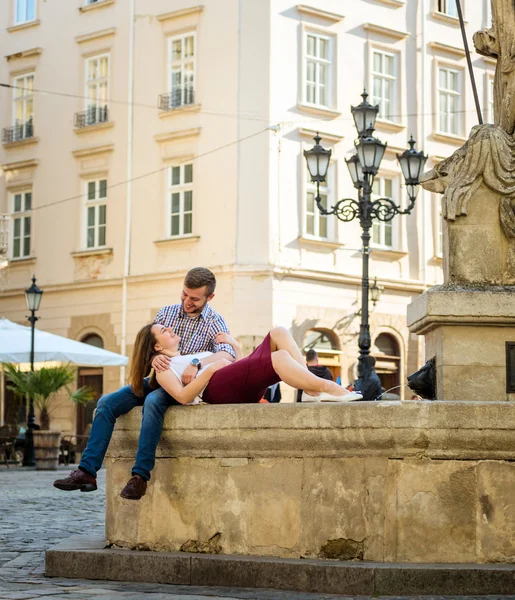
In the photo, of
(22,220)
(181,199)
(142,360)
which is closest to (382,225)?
(181,199)

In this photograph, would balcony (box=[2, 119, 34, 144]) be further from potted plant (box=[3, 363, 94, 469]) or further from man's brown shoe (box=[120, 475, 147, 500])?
man's brown shoe (box=[120, 475, 147, 500])

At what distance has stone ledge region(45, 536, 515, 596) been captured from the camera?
6.39m

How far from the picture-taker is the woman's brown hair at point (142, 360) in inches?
306

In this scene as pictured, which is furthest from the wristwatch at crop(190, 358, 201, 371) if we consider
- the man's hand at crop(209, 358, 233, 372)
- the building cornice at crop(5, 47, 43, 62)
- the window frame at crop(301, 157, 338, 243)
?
the building cornice at crop(5, 47, 43, 62)

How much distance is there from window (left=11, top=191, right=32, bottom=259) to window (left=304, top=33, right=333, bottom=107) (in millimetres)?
8558

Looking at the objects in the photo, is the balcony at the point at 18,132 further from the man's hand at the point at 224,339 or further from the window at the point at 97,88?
the man's hand at the point at 224,339

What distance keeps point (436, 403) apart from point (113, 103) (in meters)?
29.6

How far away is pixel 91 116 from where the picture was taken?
1417 inches

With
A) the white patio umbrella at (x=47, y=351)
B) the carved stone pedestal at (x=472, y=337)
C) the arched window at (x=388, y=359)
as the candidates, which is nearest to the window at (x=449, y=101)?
the arched window at (x=388, y=359)

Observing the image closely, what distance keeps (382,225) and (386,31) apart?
496 cm

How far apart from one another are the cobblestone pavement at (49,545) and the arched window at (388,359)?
16969 millimetres

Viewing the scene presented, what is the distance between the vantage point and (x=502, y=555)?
6.64 metres

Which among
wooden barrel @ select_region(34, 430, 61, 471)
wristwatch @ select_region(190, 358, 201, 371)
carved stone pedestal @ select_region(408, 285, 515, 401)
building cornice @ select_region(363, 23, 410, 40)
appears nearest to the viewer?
wristwatch @ select_region(190, 358, 201, 371)

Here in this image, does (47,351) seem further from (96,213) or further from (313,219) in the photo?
(96,213)
